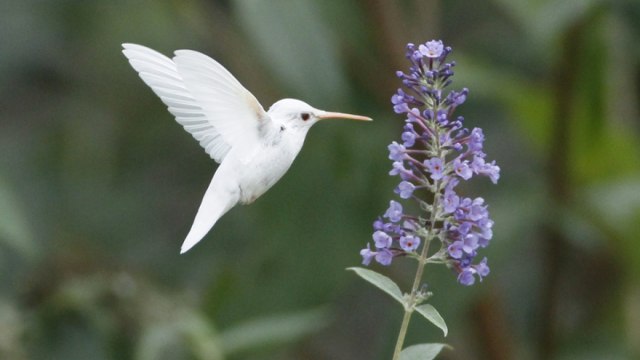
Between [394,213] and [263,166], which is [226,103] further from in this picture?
[394,213]

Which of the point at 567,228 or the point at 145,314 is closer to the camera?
the point at 145,314

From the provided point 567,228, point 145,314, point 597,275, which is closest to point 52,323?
point 145,314

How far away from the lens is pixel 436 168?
159 cm

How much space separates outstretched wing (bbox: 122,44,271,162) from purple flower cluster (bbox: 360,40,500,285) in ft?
0.74

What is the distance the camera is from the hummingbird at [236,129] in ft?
5.63

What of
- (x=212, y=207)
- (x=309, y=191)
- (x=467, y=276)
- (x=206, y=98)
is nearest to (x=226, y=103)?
(x=206, y=98)

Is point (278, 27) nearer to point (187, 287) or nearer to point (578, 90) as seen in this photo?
point (578, 90)

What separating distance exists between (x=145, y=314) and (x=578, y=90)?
140 cm

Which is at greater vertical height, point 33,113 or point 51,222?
point 33,113

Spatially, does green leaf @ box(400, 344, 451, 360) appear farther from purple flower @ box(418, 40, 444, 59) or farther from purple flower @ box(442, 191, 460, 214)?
purple flower @ box(418, 40, 444, 59)

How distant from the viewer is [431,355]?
1.64 m

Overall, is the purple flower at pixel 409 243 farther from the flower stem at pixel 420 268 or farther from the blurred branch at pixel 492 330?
the blurred branch at pixel 492 330

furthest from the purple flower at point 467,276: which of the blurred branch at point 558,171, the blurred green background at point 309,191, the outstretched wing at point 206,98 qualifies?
the blurred branch at point 558,171

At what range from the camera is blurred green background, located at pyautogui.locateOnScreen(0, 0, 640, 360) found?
3.21 meters
